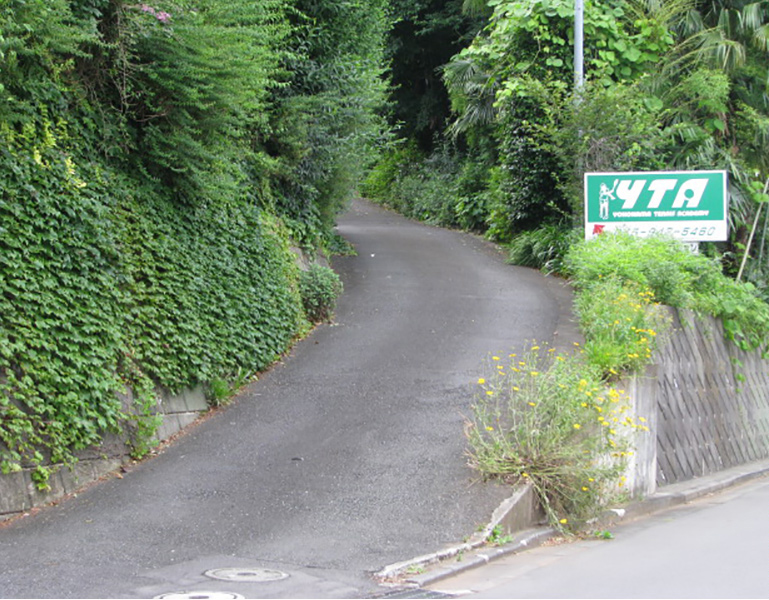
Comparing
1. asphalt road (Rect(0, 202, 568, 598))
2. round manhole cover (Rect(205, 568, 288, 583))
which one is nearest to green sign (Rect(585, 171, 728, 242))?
asphalt road (Rect(0, 202, 568, 598))

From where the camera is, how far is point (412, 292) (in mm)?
16031

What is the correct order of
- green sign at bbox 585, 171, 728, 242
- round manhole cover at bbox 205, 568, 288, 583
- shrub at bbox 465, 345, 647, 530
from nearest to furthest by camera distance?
round manhole cover at bbox 205, 568, 288, 583 → shrub at bbox 465, 345, 647, 530 → green sign at bbox 585, 171, 728, 242

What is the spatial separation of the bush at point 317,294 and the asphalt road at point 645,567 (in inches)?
239

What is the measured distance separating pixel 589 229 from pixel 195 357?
6.34 metres

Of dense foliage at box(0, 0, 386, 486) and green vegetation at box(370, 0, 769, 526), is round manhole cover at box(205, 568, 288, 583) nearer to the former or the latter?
dense foliage at box(0, 0, 386, 486)

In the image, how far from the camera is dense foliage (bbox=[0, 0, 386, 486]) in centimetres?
832

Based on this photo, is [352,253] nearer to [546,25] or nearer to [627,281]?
[546,25]

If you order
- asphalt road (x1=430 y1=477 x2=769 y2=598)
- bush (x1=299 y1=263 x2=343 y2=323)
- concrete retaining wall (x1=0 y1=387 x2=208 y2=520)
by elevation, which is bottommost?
asphalt road (x1=430 y1=477 x2=769 y2=598)

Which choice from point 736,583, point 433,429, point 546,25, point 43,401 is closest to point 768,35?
point 546,25

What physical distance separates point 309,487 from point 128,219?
372cm

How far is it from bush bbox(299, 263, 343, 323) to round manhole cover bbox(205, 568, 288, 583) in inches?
292

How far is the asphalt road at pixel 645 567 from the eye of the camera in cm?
670

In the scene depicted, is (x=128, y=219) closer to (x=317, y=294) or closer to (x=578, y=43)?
(x=317, y=294)

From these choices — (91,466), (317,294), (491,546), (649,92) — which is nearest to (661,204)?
(317,294)
